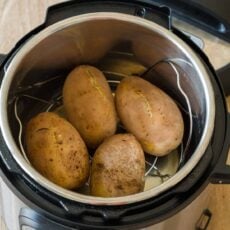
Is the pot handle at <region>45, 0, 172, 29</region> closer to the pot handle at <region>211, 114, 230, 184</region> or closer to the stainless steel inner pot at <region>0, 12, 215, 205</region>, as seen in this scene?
the stainless steel inner pot at <region>0, 12, 215, 205</region>

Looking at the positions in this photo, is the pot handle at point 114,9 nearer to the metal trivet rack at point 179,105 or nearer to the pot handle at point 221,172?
the metal trivet rack at point 179,105

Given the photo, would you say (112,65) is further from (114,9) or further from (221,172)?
(221,172)

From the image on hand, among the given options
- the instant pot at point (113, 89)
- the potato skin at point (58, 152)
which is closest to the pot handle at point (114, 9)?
the instant pot at point (113, 89)

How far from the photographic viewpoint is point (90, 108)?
0.59 meters

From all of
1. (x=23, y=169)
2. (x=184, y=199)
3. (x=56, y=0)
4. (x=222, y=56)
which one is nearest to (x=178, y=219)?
(x=184, y=199)

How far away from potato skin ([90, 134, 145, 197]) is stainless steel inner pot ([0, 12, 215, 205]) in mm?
34

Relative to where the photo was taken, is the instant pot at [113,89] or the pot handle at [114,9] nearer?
the instant pot at [113,89]

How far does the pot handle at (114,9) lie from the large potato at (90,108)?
0.21ft

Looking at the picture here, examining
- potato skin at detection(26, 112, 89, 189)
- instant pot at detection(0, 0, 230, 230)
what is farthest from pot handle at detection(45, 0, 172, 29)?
potato skin at detection(26, 112, 89, 189)

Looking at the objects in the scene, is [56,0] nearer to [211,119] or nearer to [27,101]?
[27,101]

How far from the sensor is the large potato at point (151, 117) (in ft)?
1.90

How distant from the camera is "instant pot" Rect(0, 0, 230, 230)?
0.50 m

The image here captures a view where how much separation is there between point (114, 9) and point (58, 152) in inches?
6.5

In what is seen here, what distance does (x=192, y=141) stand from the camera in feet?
2.02
